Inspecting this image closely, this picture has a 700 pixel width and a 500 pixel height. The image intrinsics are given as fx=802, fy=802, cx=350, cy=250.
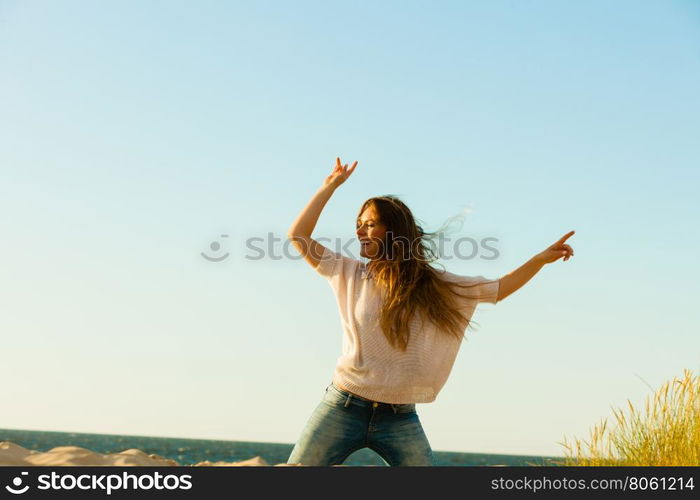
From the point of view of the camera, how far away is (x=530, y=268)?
493cm

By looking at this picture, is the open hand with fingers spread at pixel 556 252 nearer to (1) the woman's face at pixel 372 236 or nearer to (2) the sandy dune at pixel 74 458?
(1) the woman's face at pixel 372 236

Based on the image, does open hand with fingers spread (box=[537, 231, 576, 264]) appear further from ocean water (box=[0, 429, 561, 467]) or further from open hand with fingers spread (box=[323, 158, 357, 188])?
ocean water (box=[0, 429, 561, 467])

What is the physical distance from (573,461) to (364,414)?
3.57 metres

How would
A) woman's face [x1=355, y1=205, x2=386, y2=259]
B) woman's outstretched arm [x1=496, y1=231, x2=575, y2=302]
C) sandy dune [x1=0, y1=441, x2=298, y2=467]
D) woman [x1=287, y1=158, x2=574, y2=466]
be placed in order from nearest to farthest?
sandy dune [x1=0, y1=441, x2=298, y2=467] < woman [x1=287, y1=158, x2=574, y2=466] < woman's outstretched arm [x1=496, y1=231, x2=575, y2=302] < woman's face [x1=355, y1=205, x2=386, y2=259]

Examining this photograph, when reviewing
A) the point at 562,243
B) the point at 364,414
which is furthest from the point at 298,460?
the point at 562,243

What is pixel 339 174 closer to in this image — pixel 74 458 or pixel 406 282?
pixel 406 282

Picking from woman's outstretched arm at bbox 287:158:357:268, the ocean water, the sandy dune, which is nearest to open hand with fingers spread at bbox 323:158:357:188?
woman's outstretched arm at bbox 287:158:357:268

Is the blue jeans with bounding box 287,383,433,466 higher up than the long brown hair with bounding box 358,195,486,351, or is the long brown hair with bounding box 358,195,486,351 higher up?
the long brown hair with bounding box 358,195,486,351

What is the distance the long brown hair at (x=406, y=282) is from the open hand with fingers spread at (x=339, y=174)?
0.71 ft

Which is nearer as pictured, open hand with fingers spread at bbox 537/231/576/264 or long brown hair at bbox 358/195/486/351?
long brown hair at bbox 358/195/486/351

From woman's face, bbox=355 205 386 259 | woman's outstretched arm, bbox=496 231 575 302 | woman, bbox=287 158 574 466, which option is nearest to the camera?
woman, bbox=287 158 574 466

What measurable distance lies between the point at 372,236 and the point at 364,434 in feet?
4.00

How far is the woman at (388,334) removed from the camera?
4633mm

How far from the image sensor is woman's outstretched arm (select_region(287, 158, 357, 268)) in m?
4.90
